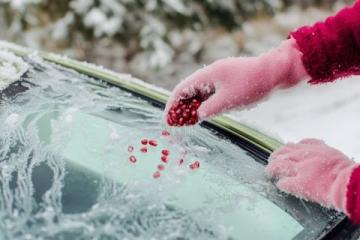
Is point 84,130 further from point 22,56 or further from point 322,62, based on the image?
point 322,62

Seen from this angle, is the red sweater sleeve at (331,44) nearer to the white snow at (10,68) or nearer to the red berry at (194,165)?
the red berry at (194,165)

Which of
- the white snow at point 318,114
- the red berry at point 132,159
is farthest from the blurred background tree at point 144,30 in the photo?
the red berry at point 132,159

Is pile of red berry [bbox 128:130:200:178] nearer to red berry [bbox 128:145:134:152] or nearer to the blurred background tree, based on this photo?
red berry [bbox 128:145:134:152]

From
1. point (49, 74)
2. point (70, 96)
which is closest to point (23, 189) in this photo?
point (70, 96)

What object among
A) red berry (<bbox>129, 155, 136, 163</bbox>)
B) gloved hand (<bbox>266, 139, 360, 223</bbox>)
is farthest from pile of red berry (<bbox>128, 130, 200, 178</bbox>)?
gloved hand (<bbox>266, 139, 360, 223</bbox>)

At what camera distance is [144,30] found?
470 centimetres

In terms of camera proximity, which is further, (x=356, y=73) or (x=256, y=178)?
(x=356, y=73)

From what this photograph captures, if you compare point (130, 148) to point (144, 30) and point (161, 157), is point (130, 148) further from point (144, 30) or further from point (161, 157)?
point (144, 30)

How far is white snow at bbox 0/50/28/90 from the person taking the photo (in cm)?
193

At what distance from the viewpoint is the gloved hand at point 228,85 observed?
5.72 ft

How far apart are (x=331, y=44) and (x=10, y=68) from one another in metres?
0.96

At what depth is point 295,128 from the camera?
4.74m

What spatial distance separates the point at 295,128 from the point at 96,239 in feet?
11.7

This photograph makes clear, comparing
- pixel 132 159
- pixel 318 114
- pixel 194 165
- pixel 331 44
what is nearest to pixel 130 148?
pixel 132 159
